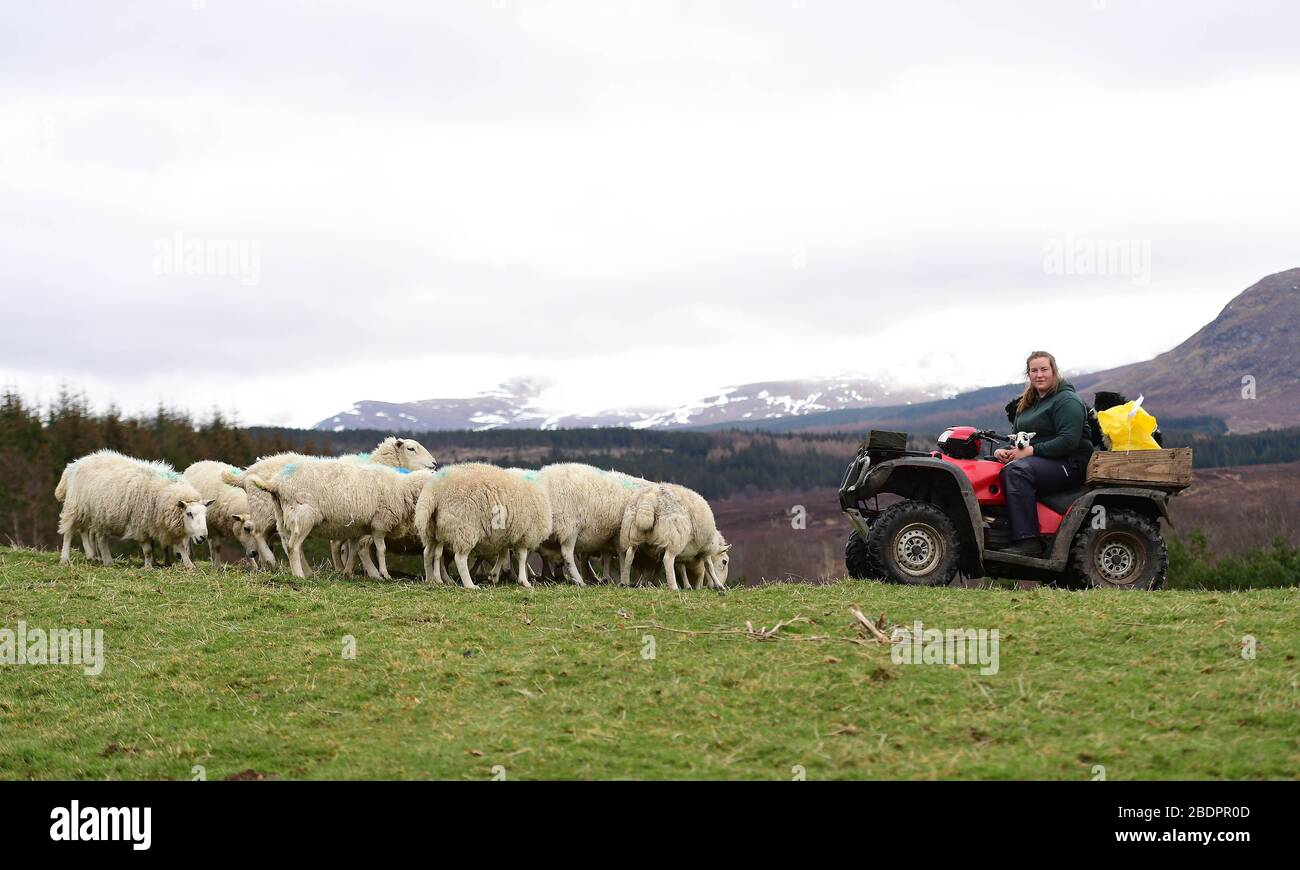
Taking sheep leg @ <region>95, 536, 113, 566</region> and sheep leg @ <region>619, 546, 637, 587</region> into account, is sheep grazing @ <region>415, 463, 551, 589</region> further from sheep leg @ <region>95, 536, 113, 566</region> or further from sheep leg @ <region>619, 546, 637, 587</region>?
sheep leg @ <region>95, 536, 113, 566</region>

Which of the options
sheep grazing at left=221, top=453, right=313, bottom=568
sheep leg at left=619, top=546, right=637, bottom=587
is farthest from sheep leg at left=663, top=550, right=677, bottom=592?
sheep grazing at left=221, top=453, right=313, bottom=568

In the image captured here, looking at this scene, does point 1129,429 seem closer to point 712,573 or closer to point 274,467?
point 712,573

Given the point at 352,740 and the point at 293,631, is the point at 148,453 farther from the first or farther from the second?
the point at 352,740

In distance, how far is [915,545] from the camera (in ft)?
49.5

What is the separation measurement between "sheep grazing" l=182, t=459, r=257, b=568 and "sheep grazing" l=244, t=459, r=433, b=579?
2797 mm

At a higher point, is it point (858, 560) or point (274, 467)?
point (274, 467)

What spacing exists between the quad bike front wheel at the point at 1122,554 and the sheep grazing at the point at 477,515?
25.9 ft

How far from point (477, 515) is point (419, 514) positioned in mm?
901

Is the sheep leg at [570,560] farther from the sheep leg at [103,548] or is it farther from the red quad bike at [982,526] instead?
the sheep leg at [103,548]

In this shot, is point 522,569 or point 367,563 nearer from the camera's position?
point 522,569

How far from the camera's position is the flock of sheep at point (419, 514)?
17625 millimetres

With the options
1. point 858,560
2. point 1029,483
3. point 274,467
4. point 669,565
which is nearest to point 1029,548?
point 1029,483

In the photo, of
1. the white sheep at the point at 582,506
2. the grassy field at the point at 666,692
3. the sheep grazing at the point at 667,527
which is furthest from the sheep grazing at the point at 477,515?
the grassy field at the point at 666,692
